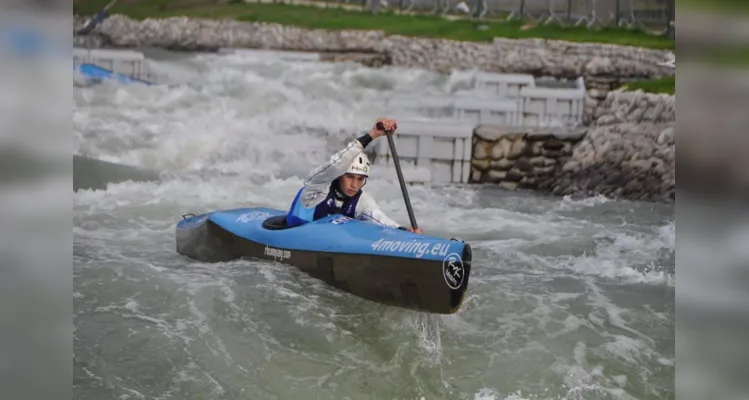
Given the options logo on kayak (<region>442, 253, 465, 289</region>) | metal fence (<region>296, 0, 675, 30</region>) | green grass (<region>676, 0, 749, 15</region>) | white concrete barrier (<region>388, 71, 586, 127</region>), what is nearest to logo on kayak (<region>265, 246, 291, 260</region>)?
logo on kayak (<region>442, 253, 465, 289</region>)

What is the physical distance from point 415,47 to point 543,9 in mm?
1488

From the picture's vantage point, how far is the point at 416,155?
5.52m

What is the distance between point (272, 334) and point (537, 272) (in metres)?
1.52

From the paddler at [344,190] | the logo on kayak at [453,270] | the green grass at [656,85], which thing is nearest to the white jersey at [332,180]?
the paddler at [344,190]

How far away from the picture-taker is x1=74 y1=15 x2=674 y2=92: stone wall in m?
6.80

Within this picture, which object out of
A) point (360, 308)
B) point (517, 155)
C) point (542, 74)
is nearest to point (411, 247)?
point (360, 308)

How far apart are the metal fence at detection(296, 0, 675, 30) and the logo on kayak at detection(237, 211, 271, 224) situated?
13.8ft

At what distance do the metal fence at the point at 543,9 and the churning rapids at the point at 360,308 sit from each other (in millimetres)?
2062

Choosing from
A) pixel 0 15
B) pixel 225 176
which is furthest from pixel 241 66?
pixel 0 15

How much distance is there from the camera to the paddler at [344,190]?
285 cm

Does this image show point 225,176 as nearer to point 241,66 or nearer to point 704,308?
point 241,66

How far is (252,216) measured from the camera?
3.29m

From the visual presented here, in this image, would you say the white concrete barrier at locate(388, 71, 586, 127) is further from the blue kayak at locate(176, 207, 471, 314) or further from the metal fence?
the blue kayak at locate(176, 207, 471, 314)

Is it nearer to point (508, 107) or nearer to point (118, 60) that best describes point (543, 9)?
point (508, 107)
